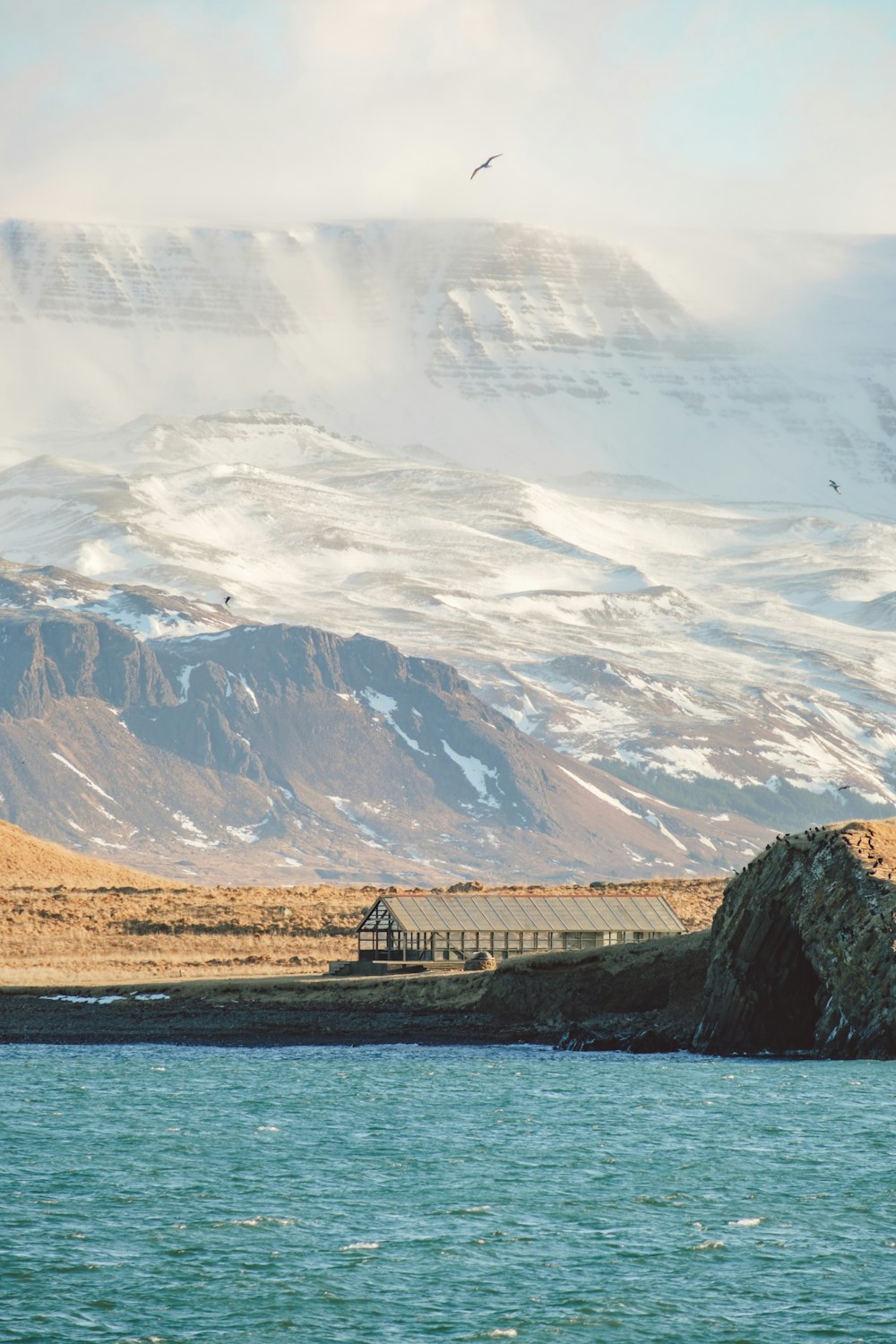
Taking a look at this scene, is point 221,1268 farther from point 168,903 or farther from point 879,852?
point 168,903

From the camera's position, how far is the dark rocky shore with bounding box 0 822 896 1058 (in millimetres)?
80750

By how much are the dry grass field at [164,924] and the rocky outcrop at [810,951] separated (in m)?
39.4

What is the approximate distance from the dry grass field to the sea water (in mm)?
37829

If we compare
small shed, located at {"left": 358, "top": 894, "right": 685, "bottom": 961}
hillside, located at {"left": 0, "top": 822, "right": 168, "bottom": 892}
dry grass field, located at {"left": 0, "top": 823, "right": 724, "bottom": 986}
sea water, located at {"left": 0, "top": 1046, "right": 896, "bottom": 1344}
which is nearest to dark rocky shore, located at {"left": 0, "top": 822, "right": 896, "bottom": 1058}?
sea water, located at {"left": 0, "top": 1046, "right": 896, "bottom": 1344}

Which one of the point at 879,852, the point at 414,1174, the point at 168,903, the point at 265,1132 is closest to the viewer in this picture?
the point at 414,1174

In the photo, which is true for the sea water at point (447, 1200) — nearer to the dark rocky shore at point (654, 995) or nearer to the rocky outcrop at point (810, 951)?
the rocky outcrop at point (810, 951)

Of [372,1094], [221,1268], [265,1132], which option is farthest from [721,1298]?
[372,1094]

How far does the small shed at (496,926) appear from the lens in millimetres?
117938

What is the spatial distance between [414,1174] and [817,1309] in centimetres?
1794

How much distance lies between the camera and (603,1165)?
6525 centimetres

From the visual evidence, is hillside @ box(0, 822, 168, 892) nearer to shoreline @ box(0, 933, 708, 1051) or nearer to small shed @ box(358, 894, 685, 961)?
small shed @ box(358, 894, 685, 961)

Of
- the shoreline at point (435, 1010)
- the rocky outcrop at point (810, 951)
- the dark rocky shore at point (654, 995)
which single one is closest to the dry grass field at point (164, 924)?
the shoreline at point (435, 1010)

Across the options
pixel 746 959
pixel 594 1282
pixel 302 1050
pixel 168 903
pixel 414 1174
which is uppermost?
pixel 594 1282

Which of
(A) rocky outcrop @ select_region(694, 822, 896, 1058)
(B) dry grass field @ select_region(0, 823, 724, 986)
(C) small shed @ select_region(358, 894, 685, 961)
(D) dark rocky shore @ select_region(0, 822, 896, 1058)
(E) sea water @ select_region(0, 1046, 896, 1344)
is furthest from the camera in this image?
(B) dry grass field @ select_region(0, 823, 724, 986)
